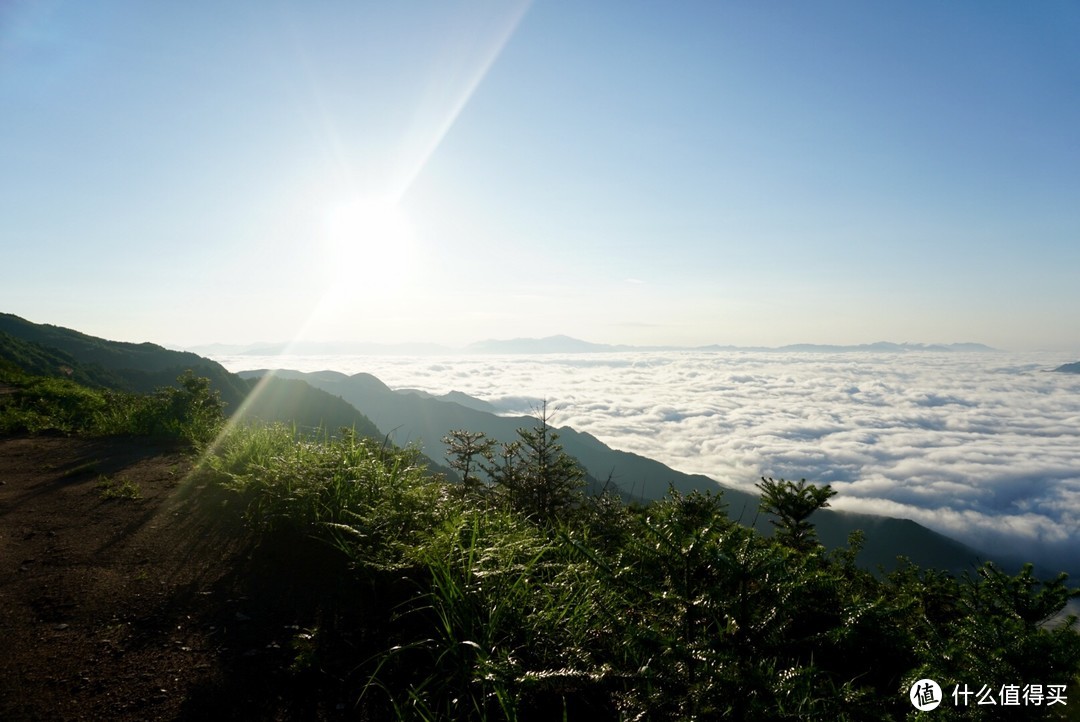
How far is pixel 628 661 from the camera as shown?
2717 millimetres

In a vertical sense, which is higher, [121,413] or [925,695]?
[121,413]

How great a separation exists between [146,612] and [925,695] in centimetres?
491

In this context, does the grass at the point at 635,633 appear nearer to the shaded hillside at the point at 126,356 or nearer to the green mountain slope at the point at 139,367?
the green mountain slope at the point at 139,367

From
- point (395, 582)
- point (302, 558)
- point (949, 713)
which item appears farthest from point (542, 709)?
point (302, 558)

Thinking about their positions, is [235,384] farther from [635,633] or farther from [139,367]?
[635,633]

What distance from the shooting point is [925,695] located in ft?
6.77

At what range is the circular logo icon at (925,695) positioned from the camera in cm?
200

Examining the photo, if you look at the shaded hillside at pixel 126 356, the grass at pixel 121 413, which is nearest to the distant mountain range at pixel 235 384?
the shaded hillside at pixel 126 356

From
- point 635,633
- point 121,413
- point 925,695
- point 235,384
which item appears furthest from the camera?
point 235,384

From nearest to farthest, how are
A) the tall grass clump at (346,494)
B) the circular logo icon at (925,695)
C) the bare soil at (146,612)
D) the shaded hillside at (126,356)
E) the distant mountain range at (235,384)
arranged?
1. the circular logo icon at (925,695)
2. the bare soil at (146,612)
3. the tall grass clump at (346,494)
4. the distant mountain range at (235,384)
5. the shaded hillside at (126,356)

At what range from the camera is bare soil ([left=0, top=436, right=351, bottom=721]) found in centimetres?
274

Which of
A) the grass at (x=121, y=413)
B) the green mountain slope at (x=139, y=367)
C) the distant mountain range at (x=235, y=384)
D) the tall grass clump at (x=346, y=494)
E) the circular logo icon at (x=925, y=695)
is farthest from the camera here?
the green mountain slope at (x=139, y=367)

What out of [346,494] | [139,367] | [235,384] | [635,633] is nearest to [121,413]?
[346,494]

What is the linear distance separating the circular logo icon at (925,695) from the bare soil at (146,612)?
9.47 feet
